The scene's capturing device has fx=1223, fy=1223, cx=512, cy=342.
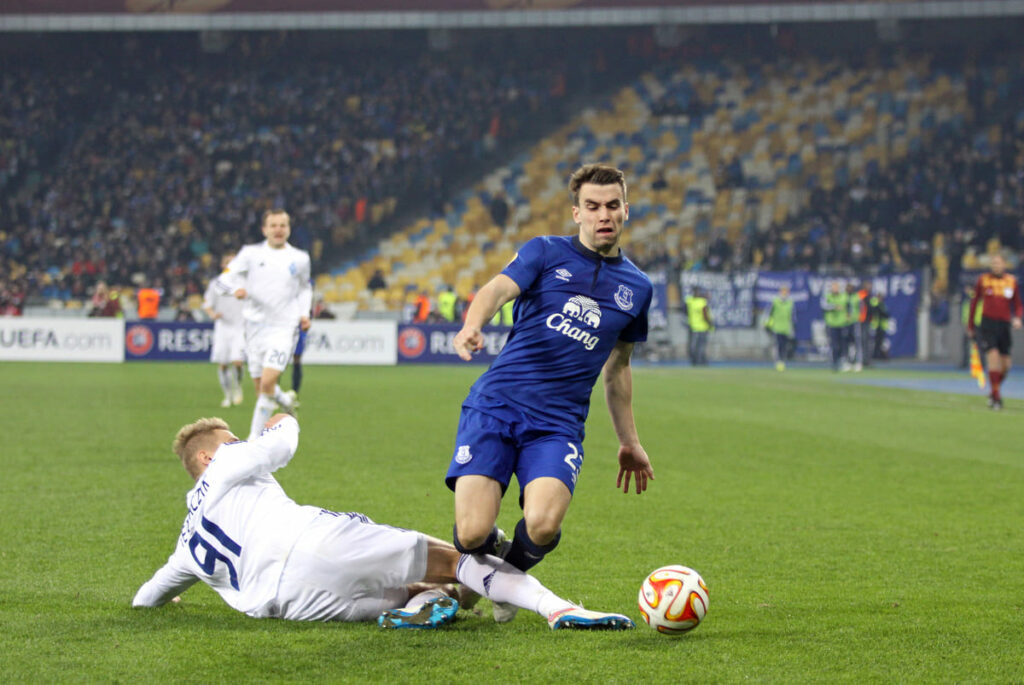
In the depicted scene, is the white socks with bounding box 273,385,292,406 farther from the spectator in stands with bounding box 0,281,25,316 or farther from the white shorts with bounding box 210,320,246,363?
the spectator in stands with bounding box 0,281,25,316

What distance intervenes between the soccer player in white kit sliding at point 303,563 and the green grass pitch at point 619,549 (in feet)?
0.34

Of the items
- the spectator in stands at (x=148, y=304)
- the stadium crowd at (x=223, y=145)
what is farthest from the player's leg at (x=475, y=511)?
the stadium crowd at (x=223, y=145)

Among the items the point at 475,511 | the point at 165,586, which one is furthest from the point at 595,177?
the point at 165,586

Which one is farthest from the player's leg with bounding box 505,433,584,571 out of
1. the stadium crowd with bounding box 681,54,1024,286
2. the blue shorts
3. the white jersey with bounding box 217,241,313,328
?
the stadium crowd with bounding box 681,54,1024,286

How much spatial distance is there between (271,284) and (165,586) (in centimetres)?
→ 766

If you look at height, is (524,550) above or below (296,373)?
above

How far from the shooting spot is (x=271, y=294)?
41.2 feet

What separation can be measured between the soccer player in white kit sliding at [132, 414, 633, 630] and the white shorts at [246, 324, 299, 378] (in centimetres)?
710

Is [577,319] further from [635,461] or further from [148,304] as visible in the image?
[148,304]

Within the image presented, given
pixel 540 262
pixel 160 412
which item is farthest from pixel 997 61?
pixel 540 262

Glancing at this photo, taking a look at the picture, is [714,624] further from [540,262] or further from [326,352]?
[326,352]

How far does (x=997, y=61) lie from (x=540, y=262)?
3851 centimetres

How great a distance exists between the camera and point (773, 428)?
14859mm

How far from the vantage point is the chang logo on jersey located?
5.24m
